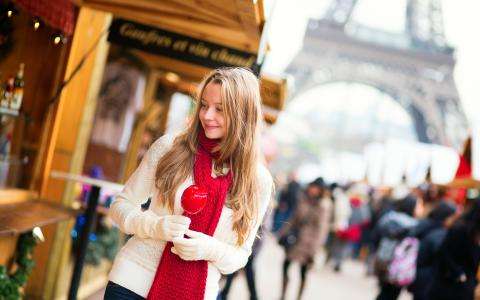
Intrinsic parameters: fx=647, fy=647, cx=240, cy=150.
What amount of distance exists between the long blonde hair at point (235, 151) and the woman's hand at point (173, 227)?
0.12 metres

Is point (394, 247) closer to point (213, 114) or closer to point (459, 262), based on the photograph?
point (459, 262)

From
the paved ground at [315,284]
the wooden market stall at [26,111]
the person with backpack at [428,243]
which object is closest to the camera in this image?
the wooden market stall at [26,111]

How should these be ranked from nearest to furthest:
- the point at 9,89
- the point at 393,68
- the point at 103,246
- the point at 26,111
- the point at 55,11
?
the point at 55,11 → the point at 9,89 → the point at 26,111 → the point at 103,246 → the point at 393,68

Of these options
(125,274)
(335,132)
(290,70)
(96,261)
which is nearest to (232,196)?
(125,274)

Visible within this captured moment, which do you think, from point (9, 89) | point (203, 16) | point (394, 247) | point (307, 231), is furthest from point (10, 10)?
point (307, 231)

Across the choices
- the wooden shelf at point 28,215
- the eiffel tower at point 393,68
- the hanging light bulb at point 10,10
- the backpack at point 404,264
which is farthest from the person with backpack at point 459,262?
the eiffel tower at point 393,68

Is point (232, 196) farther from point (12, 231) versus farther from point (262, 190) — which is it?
point (12, 231)

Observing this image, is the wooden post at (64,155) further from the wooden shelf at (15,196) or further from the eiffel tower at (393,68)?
the eiffel tower at (393,68)

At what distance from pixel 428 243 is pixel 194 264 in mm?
4570

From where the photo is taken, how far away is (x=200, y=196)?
7.95 ft

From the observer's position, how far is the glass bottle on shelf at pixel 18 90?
4707 millimetres

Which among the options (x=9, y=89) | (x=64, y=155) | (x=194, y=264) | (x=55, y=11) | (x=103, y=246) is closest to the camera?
(x=194, y=264)

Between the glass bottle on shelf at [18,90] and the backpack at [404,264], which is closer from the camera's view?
the glass bottle on shelf at [18,90]

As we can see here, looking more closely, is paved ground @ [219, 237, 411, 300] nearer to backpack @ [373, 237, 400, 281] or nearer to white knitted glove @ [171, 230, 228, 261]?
backpack @ [373, 237, 400, 281]
